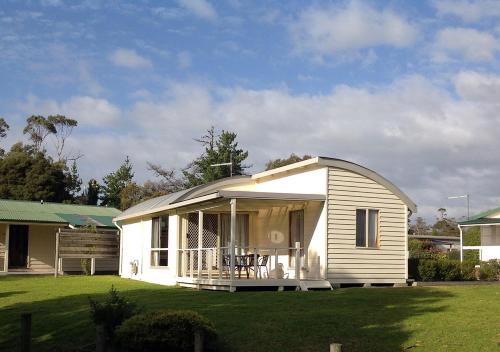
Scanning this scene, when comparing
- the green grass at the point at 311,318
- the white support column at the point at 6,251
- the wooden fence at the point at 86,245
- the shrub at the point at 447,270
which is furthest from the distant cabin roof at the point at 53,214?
the shrub at the point at 447,270

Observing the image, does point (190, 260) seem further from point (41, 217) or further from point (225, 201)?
point (41, 217)

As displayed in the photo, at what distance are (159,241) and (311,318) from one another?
14.4m

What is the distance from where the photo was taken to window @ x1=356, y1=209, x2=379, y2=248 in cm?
2131

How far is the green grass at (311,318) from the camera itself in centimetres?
1097

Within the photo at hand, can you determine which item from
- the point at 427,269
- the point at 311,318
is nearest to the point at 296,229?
the point at 427,269

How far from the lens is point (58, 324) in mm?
13875

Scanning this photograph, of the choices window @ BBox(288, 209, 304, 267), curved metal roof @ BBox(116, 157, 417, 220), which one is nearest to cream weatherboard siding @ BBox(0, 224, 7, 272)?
curved metal roof @ BBox(116, 157, 417, 220)

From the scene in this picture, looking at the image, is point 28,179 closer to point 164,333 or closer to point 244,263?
point 244,263

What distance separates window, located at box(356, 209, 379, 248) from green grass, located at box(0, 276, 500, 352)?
2.82 meters

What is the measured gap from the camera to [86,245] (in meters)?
30.6

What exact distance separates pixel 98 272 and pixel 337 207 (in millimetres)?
17123

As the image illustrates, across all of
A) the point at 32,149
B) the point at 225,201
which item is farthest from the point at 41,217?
the point at 32,149

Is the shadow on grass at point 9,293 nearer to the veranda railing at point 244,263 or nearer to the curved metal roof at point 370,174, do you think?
the veranda railing at point 244,263

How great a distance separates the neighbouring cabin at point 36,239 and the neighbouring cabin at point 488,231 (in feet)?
55.5
